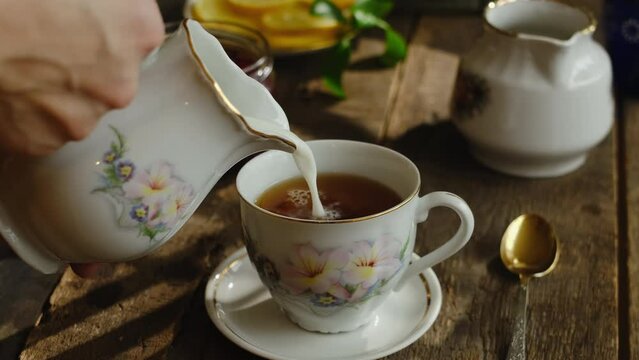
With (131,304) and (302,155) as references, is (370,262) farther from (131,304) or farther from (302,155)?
(131,304)

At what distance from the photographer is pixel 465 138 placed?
3.34ft

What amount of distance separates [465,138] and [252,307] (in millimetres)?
396

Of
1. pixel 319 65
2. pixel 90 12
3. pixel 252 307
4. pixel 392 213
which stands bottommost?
pixel 319 65

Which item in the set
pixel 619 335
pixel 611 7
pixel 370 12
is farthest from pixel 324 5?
pixel 619 335

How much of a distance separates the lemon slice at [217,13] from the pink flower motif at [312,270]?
610 mm

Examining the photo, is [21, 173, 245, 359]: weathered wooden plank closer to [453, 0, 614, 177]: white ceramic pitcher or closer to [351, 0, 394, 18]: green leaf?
[453, 0, 614, 177]: white ceramic pitcher

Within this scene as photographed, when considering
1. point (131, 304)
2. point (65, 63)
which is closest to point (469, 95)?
point (131, 304)

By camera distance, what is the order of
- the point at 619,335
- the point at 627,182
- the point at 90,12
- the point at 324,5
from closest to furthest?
the point at 90,12 < the point at 619,335 < the point at 627,182 < the point at 324,5

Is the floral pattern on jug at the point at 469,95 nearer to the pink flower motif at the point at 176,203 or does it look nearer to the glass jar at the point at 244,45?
the glass jar at the point at 244,45

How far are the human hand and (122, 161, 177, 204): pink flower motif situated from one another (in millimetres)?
63

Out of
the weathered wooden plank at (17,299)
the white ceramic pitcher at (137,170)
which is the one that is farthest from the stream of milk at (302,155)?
the weathered wooden plank at (17,299)

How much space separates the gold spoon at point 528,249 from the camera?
2.65 ft

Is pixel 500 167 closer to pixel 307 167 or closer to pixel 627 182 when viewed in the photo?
pixel 627 182

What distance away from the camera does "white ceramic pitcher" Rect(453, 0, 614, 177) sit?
93 centimetres
